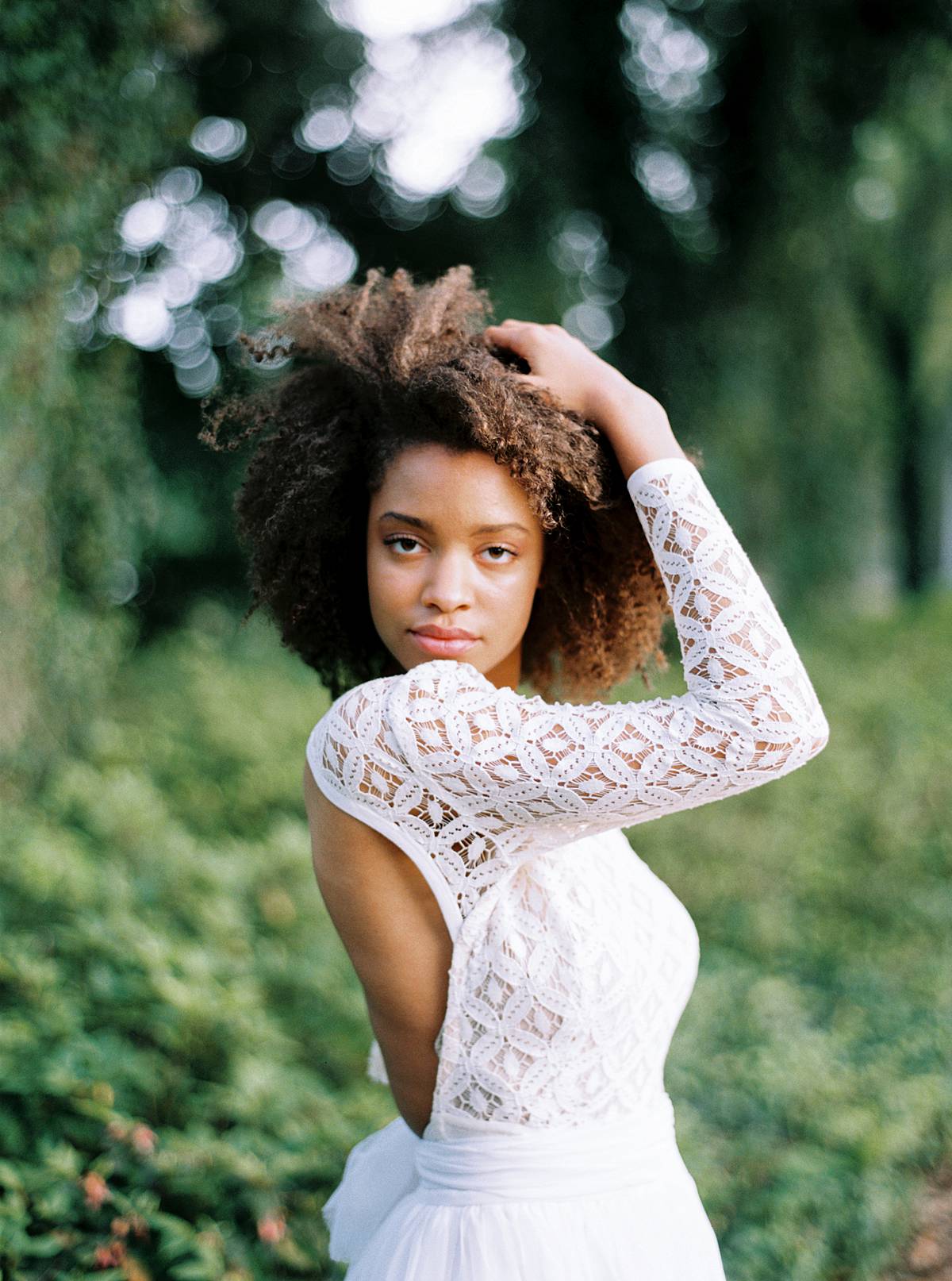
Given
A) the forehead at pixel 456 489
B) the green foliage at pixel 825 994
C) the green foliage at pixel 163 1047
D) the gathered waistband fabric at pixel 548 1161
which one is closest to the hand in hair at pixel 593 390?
the forehead at pixel 456 489

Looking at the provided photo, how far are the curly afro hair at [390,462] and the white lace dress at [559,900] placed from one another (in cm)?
18

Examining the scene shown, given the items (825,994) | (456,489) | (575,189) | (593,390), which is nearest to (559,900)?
(456,489)

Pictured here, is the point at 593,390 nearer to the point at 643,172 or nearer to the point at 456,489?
the point at 456,489

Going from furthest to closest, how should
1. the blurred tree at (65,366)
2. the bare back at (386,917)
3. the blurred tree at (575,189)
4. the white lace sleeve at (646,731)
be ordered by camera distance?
the blurred tree at (575,189), the blurred tree at (65,366), the bare back at (386,917), the white lace sleeve at (646,731)

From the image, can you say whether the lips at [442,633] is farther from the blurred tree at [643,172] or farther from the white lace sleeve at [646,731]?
the blurred tree at [643,172]

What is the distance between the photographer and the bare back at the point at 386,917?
4.98 ft

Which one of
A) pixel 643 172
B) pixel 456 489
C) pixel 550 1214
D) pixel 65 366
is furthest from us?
pixel 643 172

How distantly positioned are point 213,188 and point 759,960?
7.87 m

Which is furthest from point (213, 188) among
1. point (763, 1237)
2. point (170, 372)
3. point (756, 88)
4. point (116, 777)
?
point (763, 1237)

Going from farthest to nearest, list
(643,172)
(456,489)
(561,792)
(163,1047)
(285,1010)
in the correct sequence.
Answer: (643,172) < (285,1010) < (163,1047) < (456,489) < (561,792)

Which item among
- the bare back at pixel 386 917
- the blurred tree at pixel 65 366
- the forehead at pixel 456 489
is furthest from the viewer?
the blurred tree at pixel 65 366

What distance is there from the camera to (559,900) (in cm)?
157

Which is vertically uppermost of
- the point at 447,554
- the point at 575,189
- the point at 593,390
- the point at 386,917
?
the point at 575,189

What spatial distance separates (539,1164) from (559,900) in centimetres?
36
